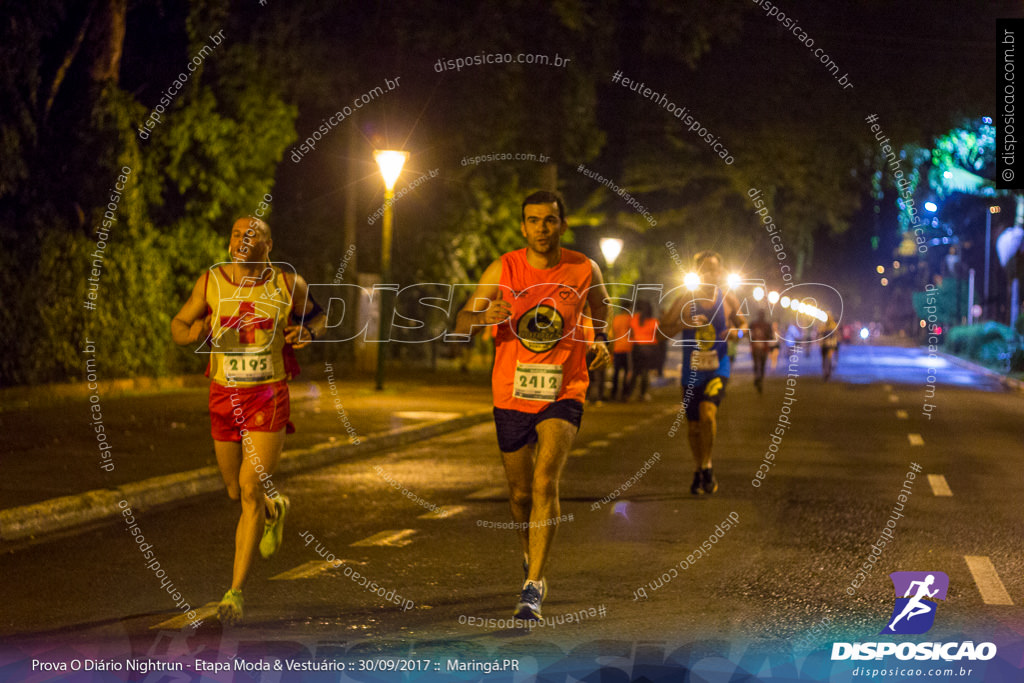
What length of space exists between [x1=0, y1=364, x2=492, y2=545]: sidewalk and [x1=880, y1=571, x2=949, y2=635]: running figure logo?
5.72m

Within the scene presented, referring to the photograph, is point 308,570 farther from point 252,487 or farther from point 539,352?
point 539,352

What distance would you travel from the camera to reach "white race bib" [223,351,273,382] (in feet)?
21.7

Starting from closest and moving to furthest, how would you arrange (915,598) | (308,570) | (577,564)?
(915,598) < (308,570) < (577,564)

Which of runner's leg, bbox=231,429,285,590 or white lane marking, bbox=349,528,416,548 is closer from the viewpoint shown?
runner's leg, bbox=231,429,285,590

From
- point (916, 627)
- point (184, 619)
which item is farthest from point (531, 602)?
point (916, 627)

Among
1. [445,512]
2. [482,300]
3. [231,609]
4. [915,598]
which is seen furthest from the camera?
[445,512]

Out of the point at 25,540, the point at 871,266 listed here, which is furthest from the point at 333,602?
the point at 871,266

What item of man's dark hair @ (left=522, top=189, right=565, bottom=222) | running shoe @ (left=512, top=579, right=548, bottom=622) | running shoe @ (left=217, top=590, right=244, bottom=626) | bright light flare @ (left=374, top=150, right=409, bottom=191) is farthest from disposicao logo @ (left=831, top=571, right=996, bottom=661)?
bright light flare @ (left=374, top=150, right=409, bottom=191)

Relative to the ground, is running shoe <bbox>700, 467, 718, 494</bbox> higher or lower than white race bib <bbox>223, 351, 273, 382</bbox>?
lower

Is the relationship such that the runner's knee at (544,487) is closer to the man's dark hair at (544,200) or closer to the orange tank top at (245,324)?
the man's dark hair at (544,200)

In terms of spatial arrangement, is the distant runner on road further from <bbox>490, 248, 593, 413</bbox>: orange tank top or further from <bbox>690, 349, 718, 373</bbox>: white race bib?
<bbox>490, 248, 593, 413</bbox>: orange tank top

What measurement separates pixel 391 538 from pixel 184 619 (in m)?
2.78

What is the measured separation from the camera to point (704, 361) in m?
11.2

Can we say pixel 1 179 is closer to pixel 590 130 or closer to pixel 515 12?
pixel 515 12
